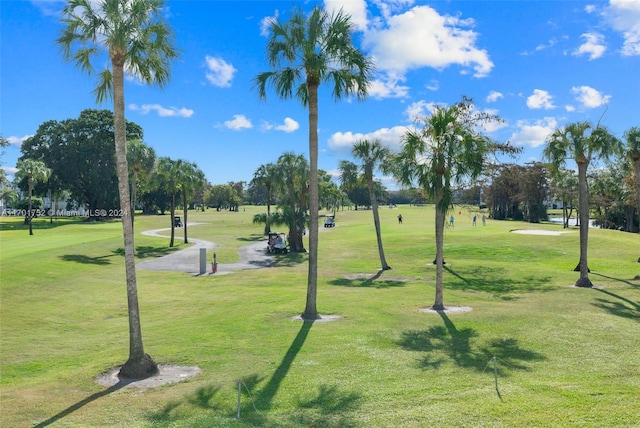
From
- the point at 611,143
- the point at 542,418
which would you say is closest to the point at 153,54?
the point at 542,418

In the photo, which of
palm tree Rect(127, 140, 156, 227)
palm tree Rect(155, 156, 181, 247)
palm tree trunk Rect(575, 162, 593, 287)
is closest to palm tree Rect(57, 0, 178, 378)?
palm tree trunk Rect(575, 162, 593, 287)

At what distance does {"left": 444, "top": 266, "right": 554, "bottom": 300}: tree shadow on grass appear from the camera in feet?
81.8

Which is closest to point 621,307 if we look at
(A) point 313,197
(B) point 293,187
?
(A) point 313,197

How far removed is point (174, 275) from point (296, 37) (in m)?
20.6

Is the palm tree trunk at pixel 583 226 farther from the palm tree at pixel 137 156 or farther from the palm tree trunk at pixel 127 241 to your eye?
the palm tree at pixel 137 156

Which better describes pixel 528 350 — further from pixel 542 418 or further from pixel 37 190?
pixel 37 190

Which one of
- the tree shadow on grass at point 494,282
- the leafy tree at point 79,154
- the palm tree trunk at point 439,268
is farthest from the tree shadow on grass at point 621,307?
the leafy tree at point 79,154

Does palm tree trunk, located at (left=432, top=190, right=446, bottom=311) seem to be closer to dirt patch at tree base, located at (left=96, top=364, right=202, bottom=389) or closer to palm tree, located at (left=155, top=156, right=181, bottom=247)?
dirt patch at tree base, located at (left=96, top=364, right=202, bottom=389)

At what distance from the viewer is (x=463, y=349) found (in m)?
13.4

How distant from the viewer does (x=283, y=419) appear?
8.79 meters

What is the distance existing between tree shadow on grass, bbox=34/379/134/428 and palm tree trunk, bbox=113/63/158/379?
1.61ft

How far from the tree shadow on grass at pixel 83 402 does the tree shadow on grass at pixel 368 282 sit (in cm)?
1718

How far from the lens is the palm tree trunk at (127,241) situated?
39.4 ft

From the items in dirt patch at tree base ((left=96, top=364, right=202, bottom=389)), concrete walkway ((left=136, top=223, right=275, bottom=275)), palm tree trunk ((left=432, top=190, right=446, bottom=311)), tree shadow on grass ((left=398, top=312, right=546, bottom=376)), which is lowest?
concrete walkway ((left=136, top=223, right=275, bottom=275))
